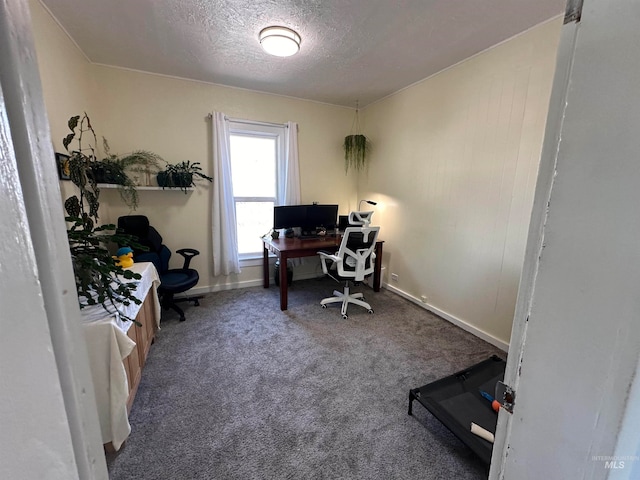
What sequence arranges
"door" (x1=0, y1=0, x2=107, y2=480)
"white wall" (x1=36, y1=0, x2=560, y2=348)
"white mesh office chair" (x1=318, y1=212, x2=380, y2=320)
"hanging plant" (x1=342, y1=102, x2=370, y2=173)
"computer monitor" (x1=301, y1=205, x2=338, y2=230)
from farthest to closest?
"hanging plant" (x1=342, y1=102, x2=370, y2=173) → "computer monitor" (x1=301, y1=205, x2=338, y2=230) → "white mesh office chair" (x1=318, y1=212, x2=380, y2=320) → "white wall" (x1=36, y1=0, x2=560, y2=348) → "door" (x1=0, y1=0, x2=107, y2=480)

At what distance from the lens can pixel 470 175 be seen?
2.61 m

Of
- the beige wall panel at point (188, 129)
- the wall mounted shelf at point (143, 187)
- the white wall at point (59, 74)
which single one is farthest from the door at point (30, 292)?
the beige wall panel at point (188, 129)

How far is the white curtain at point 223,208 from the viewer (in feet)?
10.6

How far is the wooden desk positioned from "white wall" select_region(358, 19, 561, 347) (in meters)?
0.30

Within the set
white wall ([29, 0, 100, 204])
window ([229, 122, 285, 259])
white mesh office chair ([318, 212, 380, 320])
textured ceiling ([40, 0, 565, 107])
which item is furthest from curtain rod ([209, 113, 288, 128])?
white mesh office chair ([318, 212, 380, 320])

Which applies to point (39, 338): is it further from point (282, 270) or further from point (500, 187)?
point (500, 187)

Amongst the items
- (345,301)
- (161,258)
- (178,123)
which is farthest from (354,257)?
(178,123)

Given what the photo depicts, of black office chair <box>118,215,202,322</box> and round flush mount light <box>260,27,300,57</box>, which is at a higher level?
round flush mount light <box>260,27,300,57</box>

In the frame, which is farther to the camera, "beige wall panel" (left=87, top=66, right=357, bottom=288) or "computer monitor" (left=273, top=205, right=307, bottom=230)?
"computer monitor" (left=273, top=205, right=307, bottom=230)

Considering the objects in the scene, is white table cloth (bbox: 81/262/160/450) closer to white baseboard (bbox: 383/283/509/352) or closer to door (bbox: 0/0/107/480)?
door (bbox: 0/0/107/480)

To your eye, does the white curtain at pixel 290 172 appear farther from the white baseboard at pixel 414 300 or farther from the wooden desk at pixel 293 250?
the white baseboard at pixel 414 300

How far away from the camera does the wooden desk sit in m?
2.99

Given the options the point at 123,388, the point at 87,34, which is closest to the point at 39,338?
the point at 123,388

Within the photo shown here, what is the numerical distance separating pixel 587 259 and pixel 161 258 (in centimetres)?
341
